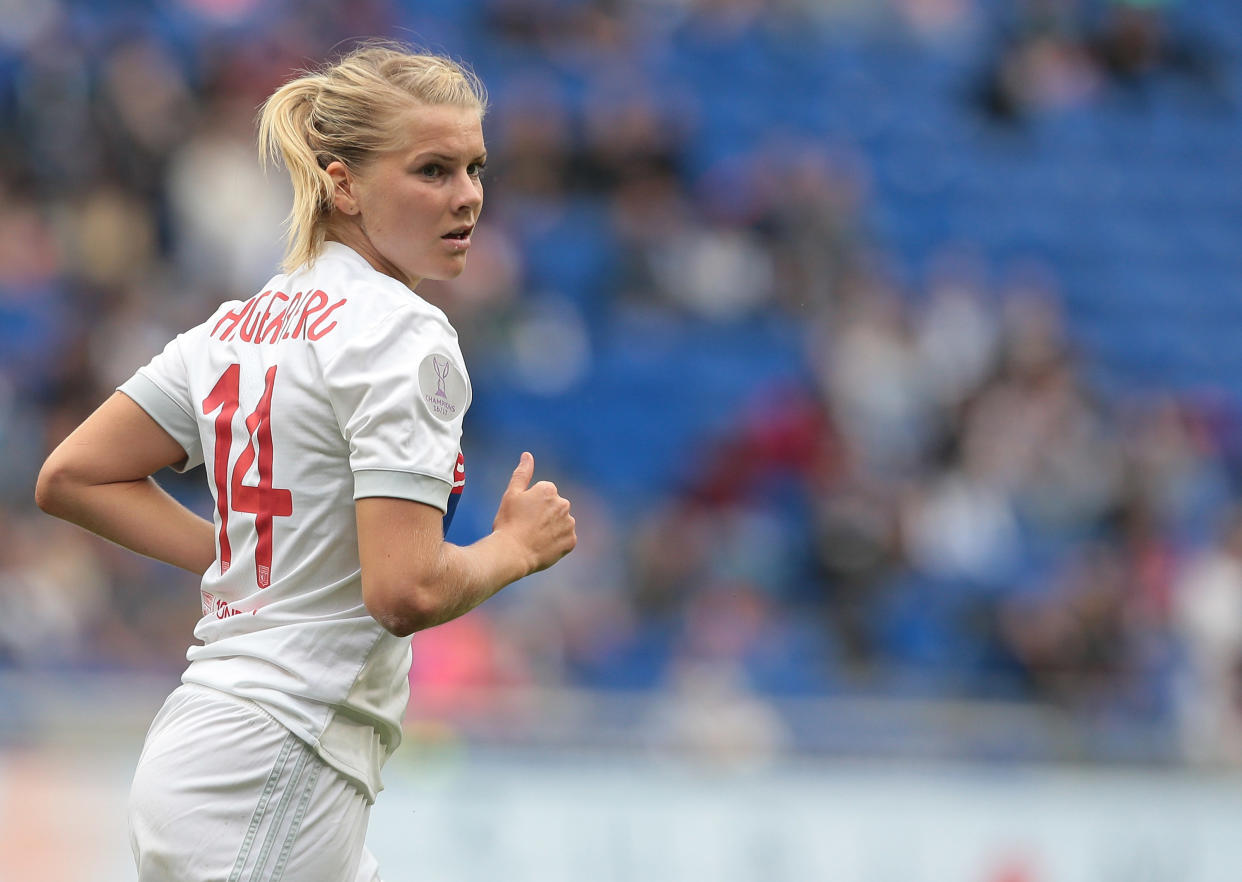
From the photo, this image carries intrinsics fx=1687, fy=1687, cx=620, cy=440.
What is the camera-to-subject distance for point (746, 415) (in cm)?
932

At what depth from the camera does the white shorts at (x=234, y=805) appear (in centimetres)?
238

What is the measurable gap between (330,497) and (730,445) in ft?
22.0

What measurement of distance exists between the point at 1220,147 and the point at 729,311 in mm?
5203

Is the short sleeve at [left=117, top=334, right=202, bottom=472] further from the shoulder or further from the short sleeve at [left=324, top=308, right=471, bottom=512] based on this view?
the short sleeve at [left=324, top=308, right=471, bottom=512]

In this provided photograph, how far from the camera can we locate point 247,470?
8.08 ft

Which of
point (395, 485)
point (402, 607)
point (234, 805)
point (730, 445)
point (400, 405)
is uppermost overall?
point (730, 445)

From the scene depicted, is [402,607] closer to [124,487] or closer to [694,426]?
[124,487]

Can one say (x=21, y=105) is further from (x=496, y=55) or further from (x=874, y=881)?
(x=874, y=881)

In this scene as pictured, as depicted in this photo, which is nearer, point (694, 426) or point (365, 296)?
point (365, 296)

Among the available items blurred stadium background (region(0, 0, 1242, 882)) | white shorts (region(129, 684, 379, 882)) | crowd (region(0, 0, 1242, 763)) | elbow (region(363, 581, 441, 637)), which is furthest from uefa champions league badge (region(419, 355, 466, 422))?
crowd (region(0, 0, 1242, 763))

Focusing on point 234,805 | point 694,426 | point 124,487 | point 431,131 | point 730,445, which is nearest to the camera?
point 234,805

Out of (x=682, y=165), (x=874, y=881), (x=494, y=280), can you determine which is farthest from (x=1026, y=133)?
(x=874, y=881)

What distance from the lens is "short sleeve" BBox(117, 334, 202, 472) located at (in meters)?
2.64

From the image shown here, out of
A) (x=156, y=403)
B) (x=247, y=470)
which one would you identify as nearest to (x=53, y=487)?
(x=156, y=403)
